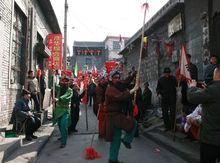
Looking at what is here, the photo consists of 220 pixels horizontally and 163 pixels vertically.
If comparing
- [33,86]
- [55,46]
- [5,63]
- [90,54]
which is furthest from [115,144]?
[90,54]

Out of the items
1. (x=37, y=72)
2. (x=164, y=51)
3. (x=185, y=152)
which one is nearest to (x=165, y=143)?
(x=185, y=152)

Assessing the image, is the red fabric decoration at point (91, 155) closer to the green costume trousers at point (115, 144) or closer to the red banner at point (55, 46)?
the green costume trousers at point (115, 144)

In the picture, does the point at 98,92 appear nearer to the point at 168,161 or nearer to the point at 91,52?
the point at 168,161

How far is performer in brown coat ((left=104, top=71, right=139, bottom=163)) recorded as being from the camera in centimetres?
758

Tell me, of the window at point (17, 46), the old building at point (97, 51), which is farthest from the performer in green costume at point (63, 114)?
the old building at point (97, 51)

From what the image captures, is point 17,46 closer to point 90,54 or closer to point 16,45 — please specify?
point 16,45

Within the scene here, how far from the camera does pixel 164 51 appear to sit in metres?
17.3

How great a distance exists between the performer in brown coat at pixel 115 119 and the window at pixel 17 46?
6.27 metres

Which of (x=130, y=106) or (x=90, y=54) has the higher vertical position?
(x=90, y=54)

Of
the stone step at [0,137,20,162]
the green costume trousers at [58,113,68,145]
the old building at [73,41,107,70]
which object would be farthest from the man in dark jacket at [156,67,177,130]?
the old building at [73,41,107,70]

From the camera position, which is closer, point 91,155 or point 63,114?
point 91,155

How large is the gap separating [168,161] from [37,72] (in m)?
10.5

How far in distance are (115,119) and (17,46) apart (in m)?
7.73

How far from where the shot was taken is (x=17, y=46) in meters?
14.2
